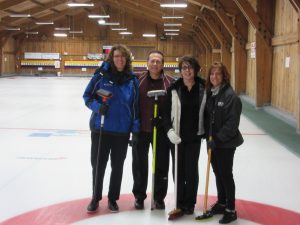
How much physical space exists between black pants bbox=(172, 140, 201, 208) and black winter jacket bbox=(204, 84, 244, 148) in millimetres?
217

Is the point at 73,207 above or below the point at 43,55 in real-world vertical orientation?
below

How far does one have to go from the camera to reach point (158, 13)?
1203 inches

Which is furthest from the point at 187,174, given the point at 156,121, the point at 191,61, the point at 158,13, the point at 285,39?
the point at 158,13

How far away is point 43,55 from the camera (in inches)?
1651

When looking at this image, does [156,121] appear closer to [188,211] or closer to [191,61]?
[191,61]

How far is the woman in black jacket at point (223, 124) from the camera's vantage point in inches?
158

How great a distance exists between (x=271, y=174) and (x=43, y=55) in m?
38.4

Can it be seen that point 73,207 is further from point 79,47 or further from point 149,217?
point 79,47

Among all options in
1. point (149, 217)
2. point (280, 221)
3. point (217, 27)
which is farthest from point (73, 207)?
point (217, 27)

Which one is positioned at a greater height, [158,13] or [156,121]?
[158,13]

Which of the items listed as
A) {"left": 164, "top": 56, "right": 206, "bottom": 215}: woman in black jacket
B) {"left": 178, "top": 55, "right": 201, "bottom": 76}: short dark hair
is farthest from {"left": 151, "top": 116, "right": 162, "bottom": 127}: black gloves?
{"left": 178, "top": 55, "right": 201, "bottom": 76}: short dark hair

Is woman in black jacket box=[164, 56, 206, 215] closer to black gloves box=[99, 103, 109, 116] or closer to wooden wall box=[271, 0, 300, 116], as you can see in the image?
black gloves box=[99, 103, 109, 116]

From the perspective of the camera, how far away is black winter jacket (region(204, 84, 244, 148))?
3.99 m

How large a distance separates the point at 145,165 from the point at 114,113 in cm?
65
